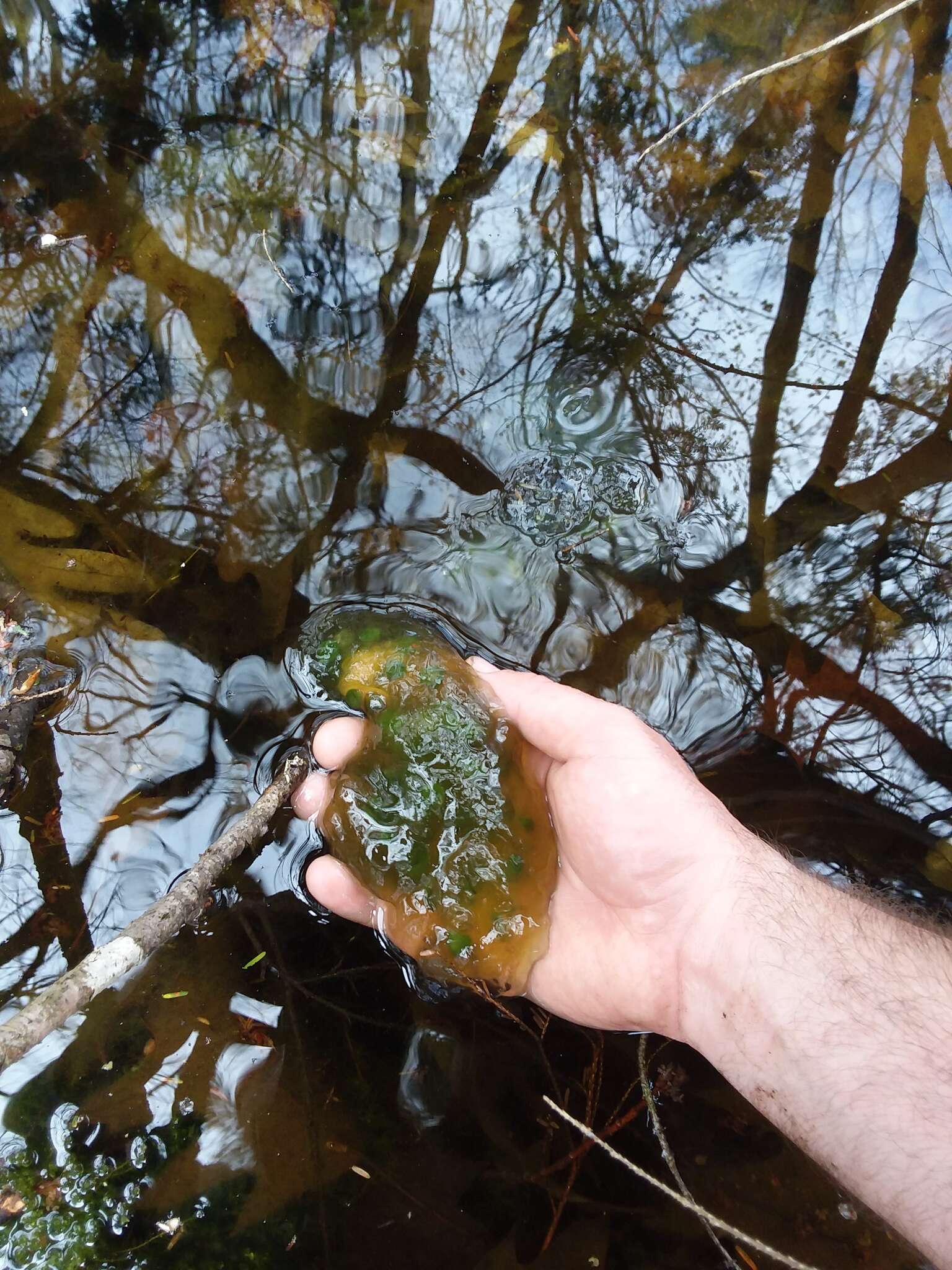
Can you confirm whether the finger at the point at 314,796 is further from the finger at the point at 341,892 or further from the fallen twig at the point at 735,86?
the fallen twig at the point at 735,86

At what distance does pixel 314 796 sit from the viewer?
296cm

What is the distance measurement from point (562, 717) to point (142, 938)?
5.16ft

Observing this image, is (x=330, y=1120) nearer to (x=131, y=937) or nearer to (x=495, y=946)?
(x=495, y=946)

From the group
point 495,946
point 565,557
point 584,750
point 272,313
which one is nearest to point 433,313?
point 272,313

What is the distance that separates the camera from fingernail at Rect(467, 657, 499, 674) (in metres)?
2.92

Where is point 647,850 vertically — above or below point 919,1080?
above

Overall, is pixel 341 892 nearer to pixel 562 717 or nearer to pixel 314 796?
pixel 314 796

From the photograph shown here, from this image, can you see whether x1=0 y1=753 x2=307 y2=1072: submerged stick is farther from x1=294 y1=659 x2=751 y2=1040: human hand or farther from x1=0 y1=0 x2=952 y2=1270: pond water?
x1=294 y1=659 x2=751 y2=1040: human hand

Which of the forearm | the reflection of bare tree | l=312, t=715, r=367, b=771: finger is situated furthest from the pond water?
the forearm

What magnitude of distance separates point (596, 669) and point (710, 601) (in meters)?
0.64

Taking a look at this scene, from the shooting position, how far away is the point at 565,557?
129 inches

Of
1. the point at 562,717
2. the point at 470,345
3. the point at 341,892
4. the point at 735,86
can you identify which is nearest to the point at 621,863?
the point at 562,717

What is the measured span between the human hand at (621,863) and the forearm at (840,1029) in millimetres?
74

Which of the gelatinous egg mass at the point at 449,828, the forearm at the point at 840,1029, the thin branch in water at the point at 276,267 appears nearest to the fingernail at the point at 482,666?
the gelatinous egg mass at the point at 449,828
